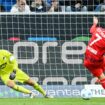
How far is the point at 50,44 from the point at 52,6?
1.14 meters

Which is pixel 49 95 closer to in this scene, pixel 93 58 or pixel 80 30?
pixel 80 30

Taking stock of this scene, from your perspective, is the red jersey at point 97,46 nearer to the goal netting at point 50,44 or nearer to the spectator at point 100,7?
the goal netting at point 50,44

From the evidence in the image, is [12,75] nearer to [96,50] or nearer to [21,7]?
[21,7]

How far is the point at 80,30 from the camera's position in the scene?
56.8 feet

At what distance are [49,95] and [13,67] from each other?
1232mm

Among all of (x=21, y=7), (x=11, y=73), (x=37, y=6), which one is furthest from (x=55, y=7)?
(x=11, y=73)

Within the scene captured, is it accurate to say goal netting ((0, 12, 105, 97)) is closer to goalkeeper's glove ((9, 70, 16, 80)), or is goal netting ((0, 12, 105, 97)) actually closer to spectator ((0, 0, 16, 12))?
spectator ((0, 0, 16, 12))

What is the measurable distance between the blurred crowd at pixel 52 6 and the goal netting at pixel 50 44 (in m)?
0.32

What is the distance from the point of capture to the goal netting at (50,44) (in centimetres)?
1709

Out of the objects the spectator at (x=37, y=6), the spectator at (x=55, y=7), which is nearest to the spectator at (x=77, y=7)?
the spectator at (x=55, y=7)

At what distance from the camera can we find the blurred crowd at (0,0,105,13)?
17.5 meters

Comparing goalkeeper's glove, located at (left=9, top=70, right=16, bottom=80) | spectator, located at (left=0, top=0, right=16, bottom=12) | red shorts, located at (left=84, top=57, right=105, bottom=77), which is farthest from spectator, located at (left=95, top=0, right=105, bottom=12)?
red shorts, located at (left=84, top=57, right=105, bottom=77)

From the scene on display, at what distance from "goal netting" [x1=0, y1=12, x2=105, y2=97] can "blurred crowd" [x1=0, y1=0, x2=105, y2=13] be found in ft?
1.04

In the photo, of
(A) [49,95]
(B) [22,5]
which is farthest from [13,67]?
(B) [22,5]
